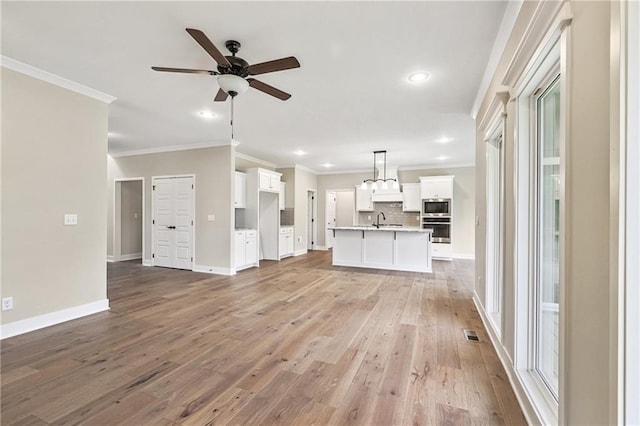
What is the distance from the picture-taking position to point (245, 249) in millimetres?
6352

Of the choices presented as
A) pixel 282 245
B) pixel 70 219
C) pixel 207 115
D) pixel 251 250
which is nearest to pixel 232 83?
pixel 207 115

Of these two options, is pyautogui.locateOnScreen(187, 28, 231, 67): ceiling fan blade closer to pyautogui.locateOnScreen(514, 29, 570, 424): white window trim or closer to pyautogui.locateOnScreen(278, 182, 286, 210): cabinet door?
pyautogui.locateOnScreen(514, 29, 570, 424): white window trim

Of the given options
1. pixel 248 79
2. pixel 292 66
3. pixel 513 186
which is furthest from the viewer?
pixel 248 79

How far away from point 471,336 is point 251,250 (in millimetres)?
4862

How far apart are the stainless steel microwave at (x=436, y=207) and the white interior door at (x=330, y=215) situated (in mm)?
3219

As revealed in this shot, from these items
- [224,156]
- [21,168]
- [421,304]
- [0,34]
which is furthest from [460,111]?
[21,168]

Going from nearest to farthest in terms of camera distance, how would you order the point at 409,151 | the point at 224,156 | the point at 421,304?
1. the point at 421,304
2. the point at 224,156
3. the point at 409,151

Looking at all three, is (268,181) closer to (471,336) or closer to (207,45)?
(207,45)

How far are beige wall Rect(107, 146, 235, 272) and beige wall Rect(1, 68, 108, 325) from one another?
2.27 meters

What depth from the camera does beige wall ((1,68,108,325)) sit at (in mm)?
2883

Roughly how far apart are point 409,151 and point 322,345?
513cm

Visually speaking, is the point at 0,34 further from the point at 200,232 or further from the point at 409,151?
the point at 409,151

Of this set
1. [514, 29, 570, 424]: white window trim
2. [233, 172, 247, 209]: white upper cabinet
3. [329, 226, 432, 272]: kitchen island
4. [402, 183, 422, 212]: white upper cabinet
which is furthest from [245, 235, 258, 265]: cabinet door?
[514, 29, 570, 424]: white window trim

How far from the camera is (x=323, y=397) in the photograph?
1.93m
